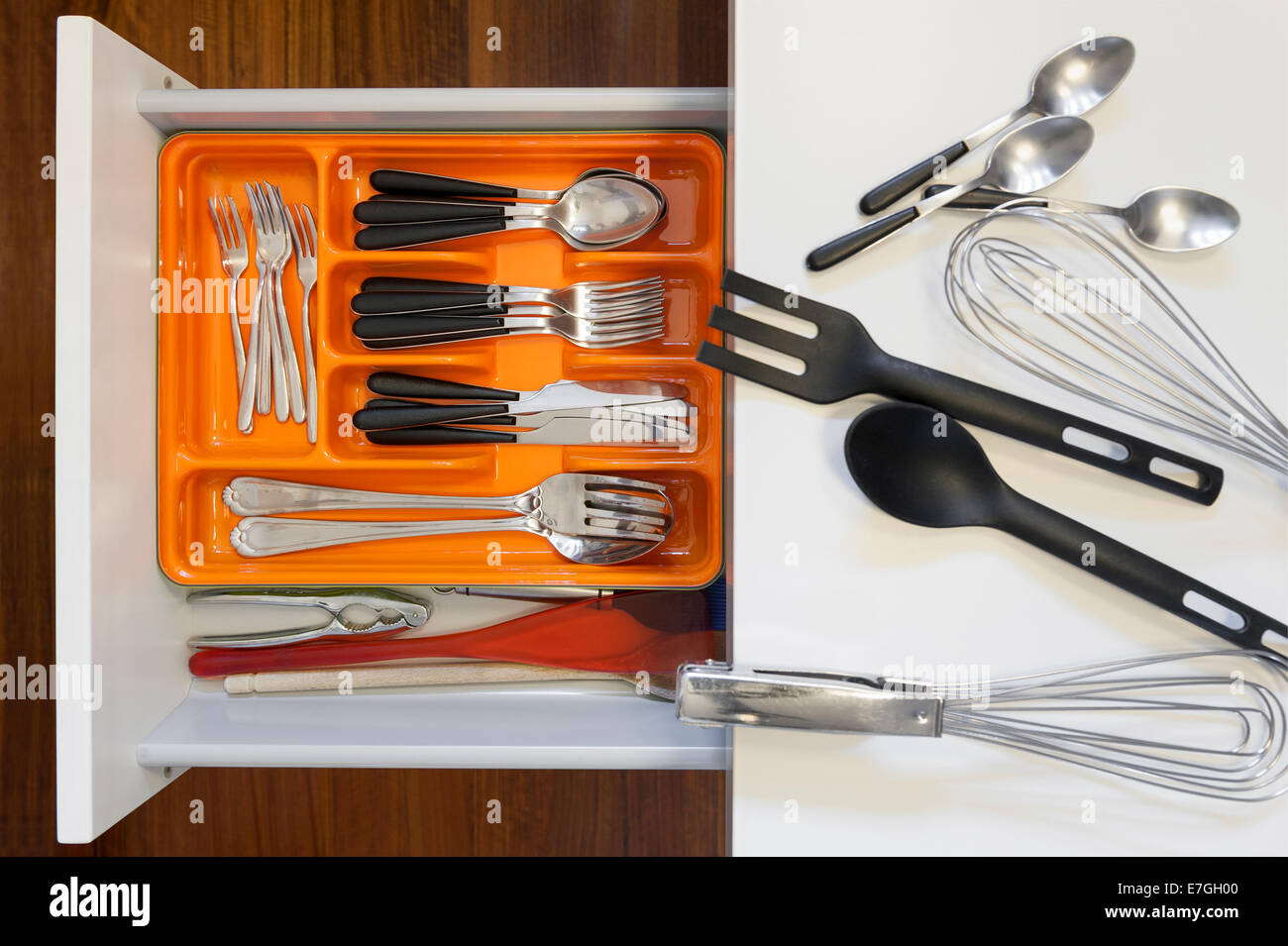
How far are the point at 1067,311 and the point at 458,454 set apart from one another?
53 cm

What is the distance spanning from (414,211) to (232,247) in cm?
19

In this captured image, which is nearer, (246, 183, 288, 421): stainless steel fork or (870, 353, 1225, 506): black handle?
(870, 353, 1225, 506): black handle

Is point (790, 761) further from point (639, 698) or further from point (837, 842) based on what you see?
point (639, 698)

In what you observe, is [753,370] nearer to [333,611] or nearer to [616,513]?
[616,513]

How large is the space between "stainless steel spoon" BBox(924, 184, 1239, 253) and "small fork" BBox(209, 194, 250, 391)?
2.06ft

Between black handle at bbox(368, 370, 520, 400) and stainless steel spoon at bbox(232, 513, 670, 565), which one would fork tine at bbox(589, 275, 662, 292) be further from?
stainless steel spoon at bbox(232, 513, 670, 565)

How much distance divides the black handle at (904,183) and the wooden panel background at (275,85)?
431 mm

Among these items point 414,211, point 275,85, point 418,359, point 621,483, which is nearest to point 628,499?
point 621,483

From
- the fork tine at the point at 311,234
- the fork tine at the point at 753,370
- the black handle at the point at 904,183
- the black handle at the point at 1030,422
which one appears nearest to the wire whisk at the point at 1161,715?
the black handle at the point at 1030,422

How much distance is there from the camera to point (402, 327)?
0.70m

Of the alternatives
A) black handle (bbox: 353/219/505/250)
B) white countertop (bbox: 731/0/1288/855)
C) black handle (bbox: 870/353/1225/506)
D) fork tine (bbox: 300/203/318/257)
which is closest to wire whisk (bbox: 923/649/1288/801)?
white countertop (bbox: 731/0/1288/855)

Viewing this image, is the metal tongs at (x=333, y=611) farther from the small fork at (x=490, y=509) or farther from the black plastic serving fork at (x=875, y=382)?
the black plastic serving fork at (x=875, y=382)

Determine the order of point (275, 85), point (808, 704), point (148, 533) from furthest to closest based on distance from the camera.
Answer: point (275, 85) < point (148, 533) < point (808, 704)

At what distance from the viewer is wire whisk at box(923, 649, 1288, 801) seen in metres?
0.52
